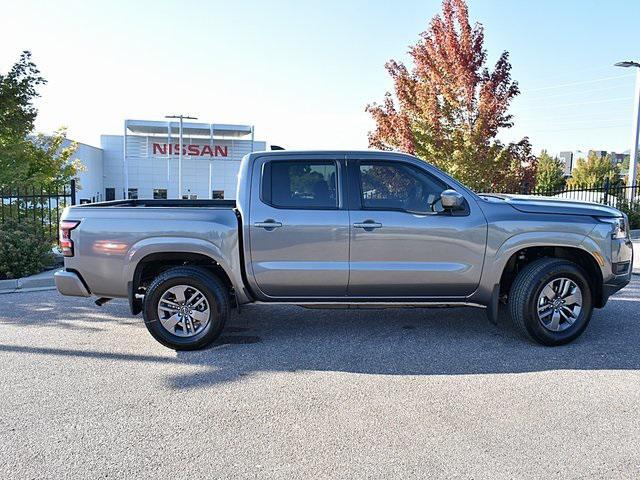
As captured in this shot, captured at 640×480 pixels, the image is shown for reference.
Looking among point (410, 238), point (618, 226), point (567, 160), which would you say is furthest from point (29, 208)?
point (567, 160)

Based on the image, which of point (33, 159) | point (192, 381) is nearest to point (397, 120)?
point (33, 159)

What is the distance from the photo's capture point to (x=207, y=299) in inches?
195

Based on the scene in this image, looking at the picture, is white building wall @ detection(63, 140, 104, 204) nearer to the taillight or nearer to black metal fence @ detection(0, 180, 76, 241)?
black metal fence @ detection(0, 180, 76, 241)

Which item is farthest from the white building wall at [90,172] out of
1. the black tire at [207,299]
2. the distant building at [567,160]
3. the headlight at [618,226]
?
the distant building at [567,160]

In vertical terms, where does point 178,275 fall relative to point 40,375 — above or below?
above

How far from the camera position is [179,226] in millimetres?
4941

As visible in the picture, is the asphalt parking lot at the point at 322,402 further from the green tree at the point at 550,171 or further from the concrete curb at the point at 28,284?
the green tree at the point at 550,171

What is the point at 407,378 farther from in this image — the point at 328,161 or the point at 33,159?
the point at 33,159

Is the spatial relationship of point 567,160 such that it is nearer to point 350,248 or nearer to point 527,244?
point 527,244

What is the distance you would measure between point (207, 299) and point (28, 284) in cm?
478

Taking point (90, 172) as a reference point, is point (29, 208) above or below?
below

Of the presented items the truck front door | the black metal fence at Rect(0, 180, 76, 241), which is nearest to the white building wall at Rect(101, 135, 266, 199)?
the black metal fence at Rect(0, 180, 76, 241)

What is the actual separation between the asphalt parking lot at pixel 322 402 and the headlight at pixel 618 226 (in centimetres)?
106

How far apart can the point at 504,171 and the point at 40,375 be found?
41.4 feet
